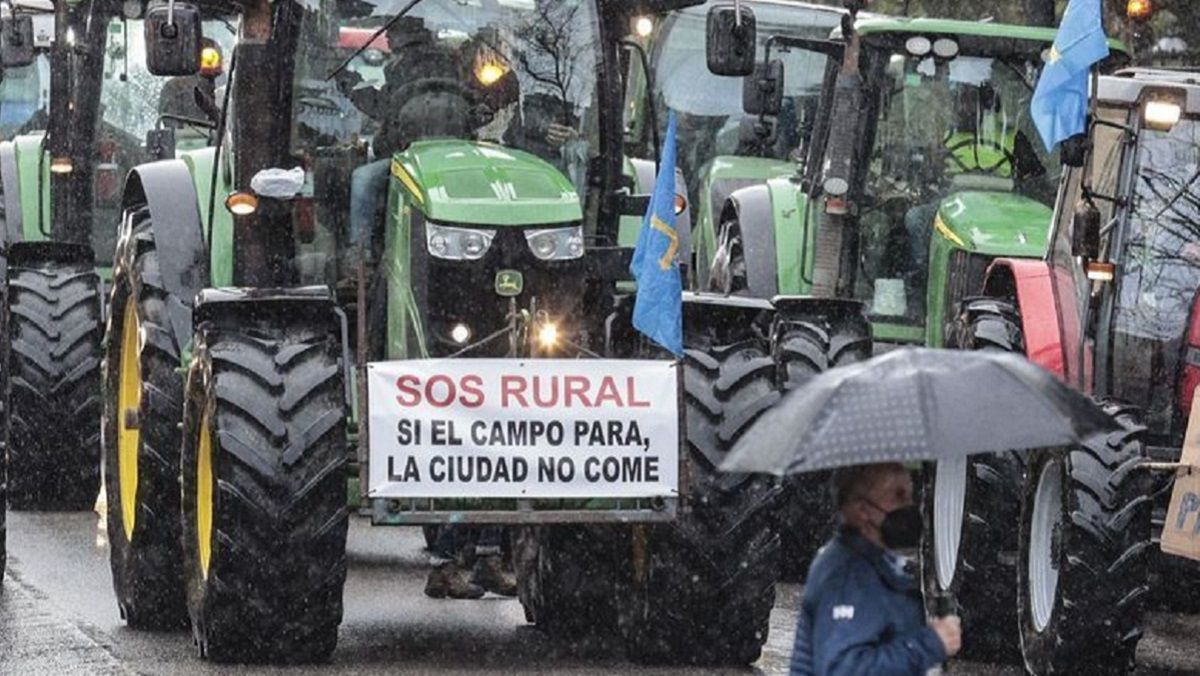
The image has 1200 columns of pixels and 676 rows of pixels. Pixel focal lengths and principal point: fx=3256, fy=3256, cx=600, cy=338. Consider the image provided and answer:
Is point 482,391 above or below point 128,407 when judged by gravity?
above

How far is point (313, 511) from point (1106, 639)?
3023 millimetres

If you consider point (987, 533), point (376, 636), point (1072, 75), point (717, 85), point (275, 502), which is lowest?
point (376, 636)

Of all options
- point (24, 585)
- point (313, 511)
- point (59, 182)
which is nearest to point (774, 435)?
point (313, 511)

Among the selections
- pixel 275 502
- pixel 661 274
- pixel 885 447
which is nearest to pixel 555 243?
pixel 661 274

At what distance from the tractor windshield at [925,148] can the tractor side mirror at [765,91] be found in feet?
4.94

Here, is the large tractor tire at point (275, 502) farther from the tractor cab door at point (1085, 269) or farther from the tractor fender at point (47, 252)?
the tractor fender at point (47, 252)

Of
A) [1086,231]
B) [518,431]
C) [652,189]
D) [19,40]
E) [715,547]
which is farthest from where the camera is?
[19,40]

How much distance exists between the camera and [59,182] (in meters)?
20.3

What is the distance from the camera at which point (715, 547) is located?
1255 cm

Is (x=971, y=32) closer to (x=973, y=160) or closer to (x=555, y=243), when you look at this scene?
(x=973, y=160)

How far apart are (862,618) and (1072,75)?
647 centimetres

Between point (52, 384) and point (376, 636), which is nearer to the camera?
point (376, 636)

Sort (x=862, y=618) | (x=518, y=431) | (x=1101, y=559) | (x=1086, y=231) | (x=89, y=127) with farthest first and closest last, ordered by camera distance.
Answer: (x=89, y=127)
(x=1086, y=231)
(x=518, y=431)
(x=1101, y=559)
(x=862, y=618)

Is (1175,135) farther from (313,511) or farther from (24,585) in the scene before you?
(24,585)
